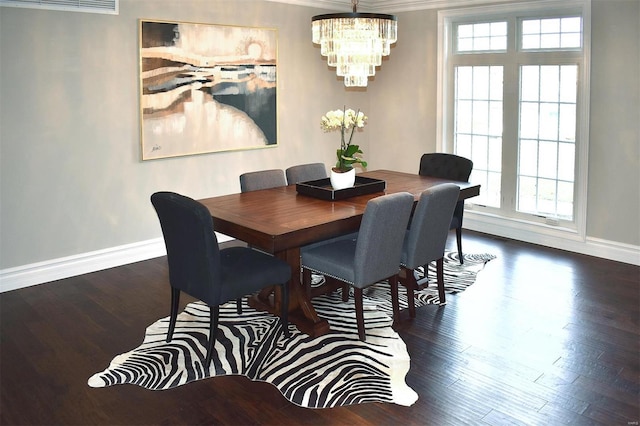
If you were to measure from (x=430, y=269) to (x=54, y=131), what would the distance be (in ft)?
10.8

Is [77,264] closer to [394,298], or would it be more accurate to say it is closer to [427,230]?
[394,298]

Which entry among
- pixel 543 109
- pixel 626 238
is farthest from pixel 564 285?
pixel 543 109

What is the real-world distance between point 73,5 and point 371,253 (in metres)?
3.15

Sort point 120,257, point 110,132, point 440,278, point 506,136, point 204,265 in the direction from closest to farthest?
point 204,265 < point 440,278 < point 110,132 < point 120,257 < point 506,136

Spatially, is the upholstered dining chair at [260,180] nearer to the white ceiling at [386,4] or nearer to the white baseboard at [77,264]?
the white baseboard at [77,264]

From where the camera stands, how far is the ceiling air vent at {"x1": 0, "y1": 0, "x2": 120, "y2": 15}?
473 centimetres

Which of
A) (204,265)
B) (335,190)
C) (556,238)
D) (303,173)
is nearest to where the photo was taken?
(204,265)

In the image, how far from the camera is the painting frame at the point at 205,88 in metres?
5.55

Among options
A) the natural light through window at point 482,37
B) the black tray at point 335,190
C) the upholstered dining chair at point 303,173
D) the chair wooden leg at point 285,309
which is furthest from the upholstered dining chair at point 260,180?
the natural light through window at point 482,37

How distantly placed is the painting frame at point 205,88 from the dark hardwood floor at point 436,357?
132 cm

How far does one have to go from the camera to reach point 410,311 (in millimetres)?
4352

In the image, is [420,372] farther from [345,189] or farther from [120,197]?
[120,197]

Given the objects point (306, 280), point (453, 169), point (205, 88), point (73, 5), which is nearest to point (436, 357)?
point (306, 280)

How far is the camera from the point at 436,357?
3760mm
